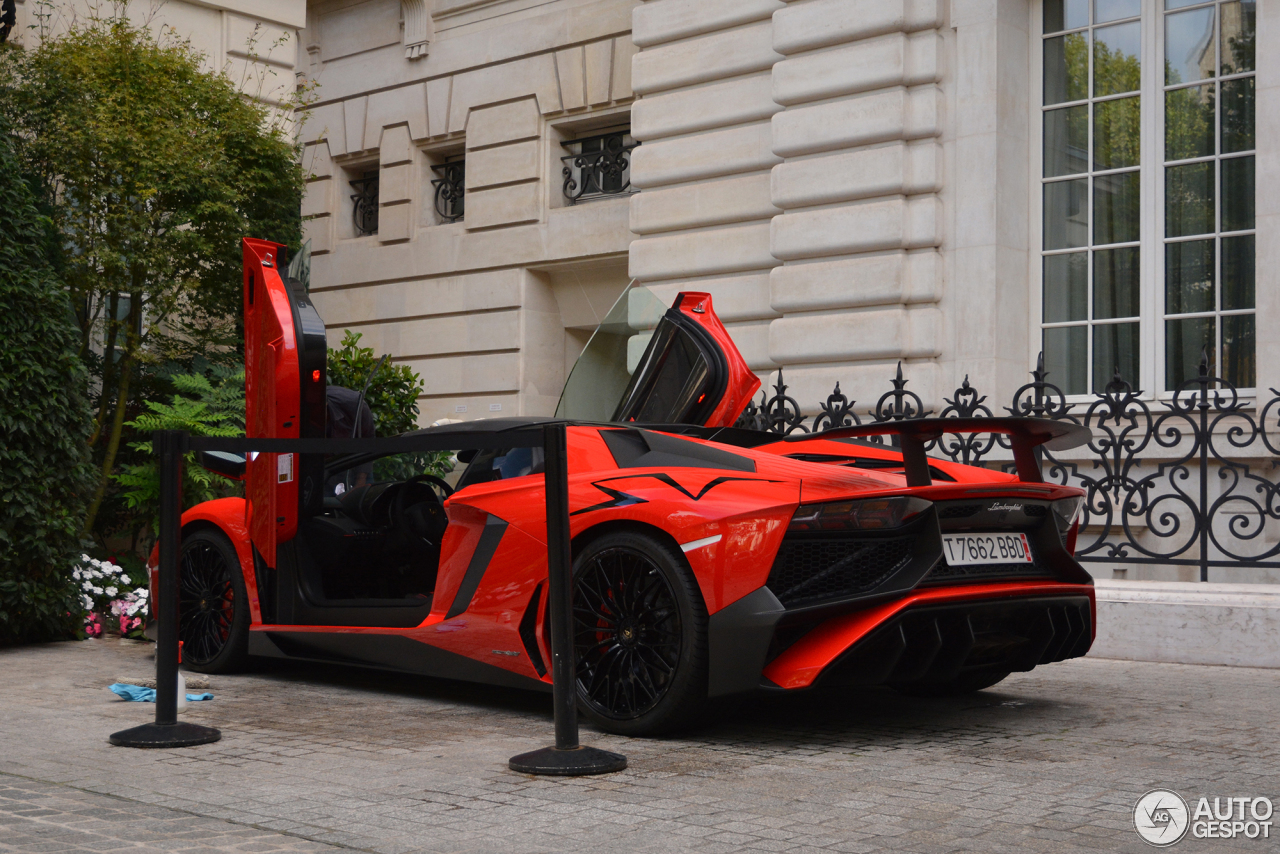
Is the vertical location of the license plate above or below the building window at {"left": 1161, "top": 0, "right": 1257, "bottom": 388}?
below

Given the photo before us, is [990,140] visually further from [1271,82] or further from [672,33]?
[672,33]

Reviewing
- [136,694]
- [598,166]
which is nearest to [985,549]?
[136,694]

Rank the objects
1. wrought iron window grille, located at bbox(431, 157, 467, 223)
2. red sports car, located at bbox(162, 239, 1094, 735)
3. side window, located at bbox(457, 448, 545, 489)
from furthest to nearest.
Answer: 1. wrought iron window grille, located at bbox(431, 157, 467, 223)
2. side window, located at bbox(457, 448, 545, 489)
3. red sports car, located at bbox(162, 239, 1094, 735)

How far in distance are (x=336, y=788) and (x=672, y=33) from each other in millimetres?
9779

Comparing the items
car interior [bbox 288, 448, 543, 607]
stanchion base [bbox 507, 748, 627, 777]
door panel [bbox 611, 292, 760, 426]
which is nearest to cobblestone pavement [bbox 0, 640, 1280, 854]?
stanchion base [bbox 507, 748, 627, 777]

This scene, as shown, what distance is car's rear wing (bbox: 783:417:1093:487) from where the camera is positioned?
14.1ft

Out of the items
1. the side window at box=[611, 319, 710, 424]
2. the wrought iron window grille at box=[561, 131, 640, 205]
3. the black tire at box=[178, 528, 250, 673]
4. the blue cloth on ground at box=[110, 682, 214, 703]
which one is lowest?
the blue cloth on ground at box=[110, 682, 214, 703]

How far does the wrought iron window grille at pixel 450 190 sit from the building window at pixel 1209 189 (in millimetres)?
8808

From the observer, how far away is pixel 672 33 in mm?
12312

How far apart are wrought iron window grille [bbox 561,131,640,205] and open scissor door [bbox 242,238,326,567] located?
844 centimetres

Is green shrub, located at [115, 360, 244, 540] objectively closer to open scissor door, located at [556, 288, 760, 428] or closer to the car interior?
the car interior

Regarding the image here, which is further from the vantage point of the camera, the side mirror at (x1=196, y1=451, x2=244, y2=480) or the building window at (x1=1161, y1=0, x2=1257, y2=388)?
the building window at (x1=1161, y1=0, x2=1257, y2=388)

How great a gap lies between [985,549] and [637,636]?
4.25ft

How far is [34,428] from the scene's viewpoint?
752 centimetres
